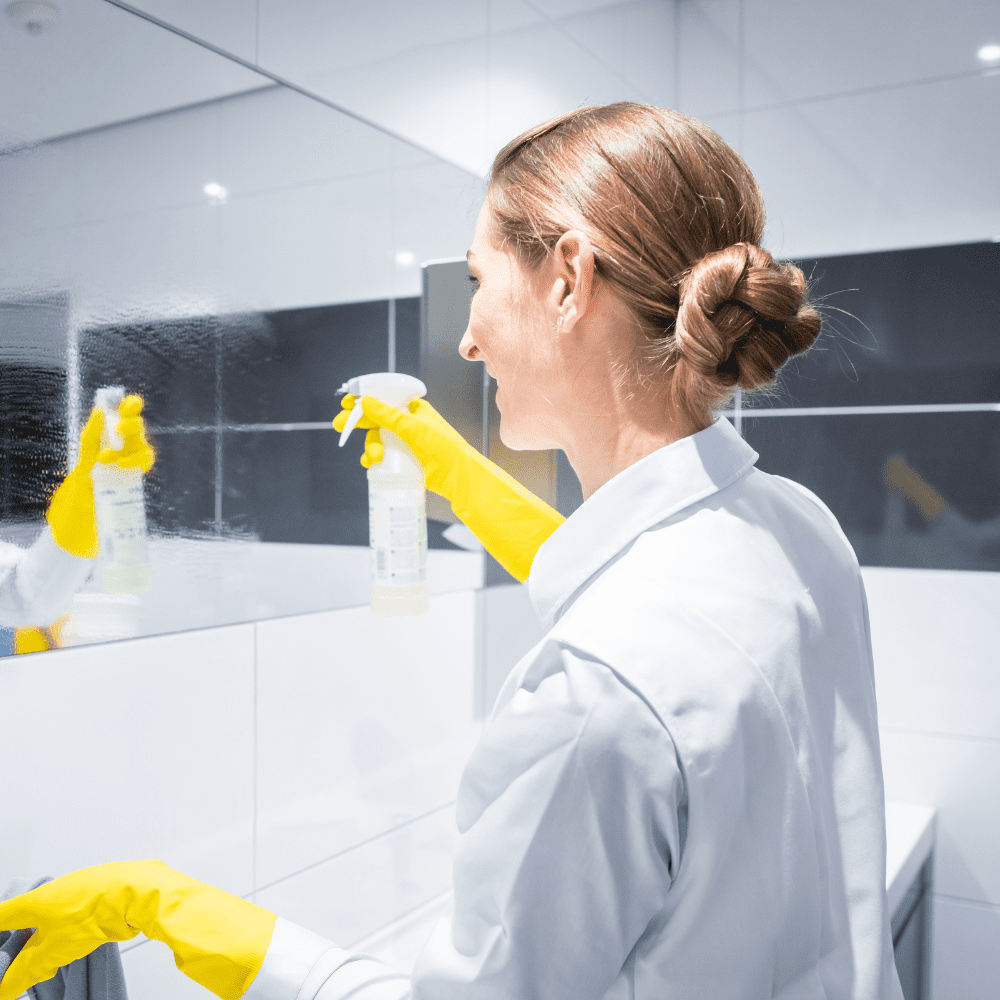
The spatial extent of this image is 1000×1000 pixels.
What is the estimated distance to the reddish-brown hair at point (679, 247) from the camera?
56cm

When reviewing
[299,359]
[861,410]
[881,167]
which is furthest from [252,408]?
[881,167]

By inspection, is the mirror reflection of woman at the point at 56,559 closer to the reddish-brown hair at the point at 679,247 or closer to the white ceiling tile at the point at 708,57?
the reddish-brown hair at the point at 679,247

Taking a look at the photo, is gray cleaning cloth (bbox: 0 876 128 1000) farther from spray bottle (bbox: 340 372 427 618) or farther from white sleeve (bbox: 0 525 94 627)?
spray bottle (bbox: 340 372 427 618)

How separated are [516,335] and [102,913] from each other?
1.85 feet

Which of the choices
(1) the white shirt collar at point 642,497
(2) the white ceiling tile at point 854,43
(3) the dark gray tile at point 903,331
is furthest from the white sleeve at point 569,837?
(2) the white ceiling tile at point 854,43

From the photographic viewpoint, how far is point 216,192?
100cm

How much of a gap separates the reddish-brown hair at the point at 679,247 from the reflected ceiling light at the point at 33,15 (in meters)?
0.52

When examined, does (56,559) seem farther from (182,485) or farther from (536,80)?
(536,80)

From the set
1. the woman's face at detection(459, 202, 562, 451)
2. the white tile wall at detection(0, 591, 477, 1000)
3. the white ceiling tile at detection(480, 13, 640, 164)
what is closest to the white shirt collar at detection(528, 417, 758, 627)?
the woman's face at detection(459, 202, 562, 451)

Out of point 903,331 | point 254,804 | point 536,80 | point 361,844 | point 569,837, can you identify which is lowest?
point 361,844

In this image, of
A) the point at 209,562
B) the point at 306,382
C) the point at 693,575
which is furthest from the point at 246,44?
the point at 693,575

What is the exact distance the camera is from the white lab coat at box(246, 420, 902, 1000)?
17.7 inches

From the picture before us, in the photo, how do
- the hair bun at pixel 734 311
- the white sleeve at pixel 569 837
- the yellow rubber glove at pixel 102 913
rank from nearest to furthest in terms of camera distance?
the white sleeve at pixel 569 837 < the hair bun at pixel 734 311 < the yellow rubber glove at pixel 102 913

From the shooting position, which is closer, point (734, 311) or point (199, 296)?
point (734, 311)
